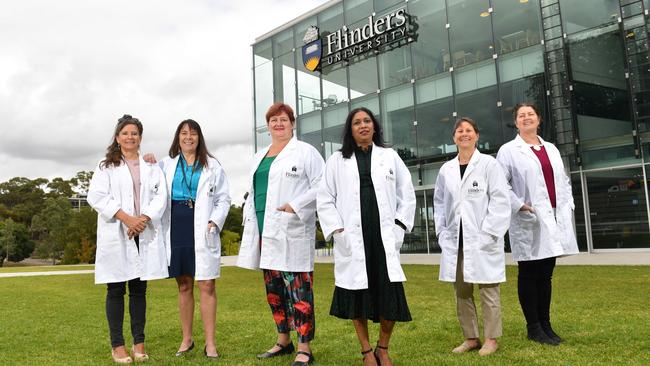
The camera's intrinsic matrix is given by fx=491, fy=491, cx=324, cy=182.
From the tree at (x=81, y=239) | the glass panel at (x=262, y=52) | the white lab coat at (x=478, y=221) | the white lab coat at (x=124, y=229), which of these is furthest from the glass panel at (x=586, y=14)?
the tree at (x=81, y=239)

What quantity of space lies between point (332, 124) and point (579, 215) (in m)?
10.3

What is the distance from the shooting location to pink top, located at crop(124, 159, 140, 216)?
14.0ft

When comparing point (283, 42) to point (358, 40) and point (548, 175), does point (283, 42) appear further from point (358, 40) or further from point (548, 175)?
point (548, 175)

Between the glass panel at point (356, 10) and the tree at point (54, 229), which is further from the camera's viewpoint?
the tree at point (54, 229)

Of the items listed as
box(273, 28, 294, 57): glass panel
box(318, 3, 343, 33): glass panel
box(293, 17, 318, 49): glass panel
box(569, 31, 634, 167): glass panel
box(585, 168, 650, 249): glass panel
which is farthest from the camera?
box(273, 28, 294, 57): glass panel

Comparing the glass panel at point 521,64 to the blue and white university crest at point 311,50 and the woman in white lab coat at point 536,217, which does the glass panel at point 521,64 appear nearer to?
the blue and white university crest at point 311,50

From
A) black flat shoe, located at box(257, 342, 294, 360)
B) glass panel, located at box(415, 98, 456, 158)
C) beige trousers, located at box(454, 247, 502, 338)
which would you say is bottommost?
black flat shoe, located at box(257, 342, 294, 360)

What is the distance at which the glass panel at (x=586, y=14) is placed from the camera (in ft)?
50.8

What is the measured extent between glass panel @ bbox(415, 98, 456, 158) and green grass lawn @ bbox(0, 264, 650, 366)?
9.39 m

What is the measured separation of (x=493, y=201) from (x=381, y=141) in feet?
3.39

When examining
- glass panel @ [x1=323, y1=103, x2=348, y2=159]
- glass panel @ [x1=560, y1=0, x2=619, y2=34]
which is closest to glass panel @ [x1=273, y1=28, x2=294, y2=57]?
glass panel @ [x1=323, y1=103, x2=348, y2=159]

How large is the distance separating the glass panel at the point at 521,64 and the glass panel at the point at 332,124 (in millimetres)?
6663

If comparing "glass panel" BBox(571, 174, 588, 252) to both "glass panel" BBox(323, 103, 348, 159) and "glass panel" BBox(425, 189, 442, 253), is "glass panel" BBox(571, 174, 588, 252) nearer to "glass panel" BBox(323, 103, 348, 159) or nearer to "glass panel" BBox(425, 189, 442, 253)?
"glass panel" BBox(425, 189, 442, 253)

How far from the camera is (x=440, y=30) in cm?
1869
